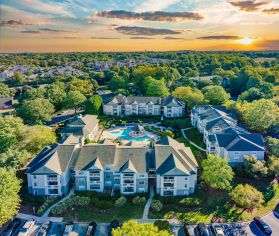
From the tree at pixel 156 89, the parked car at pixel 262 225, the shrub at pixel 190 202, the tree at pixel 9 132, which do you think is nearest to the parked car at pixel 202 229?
the shrub at pixel 190 202

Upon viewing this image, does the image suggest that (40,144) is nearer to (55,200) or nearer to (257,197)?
(55,200)

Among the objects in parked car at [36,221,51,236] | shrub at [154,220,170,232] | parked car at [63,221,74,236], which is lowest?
parked car at [36,221,51,236]

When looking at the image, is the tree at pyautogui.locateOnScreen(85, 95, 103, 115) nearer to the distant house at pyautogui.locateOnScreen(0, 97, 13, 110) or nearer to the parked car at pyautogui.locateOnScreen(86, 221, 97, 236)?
the distant house at pyautogui.locateOnScreen(0, 97, 13, 110)

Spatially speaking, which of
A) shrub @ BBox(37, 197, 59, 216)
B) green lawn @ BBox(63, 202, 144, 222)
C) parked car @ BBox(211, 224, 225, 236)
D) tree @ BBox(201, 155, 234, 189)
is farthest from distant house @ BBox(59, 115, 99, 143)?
parked car @ BBox(211, 224, 225, 236)

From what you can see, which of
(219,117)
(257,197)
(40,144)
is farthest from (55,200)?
(219,117)

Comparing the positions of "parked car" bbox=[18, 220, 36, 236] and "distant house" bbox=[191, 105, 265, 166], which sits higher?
"distant house" bbox=[191, 105, 265, 166]
